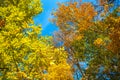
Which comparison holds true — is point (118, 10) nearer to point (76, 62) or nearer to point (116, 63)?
point (116, 63)

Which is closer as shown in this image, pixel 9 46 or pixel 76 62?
pixel 9 46

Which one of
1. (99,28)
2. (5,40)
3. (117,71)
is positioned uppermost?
(99,28)

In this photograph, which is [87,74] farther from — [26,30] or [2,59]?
[2,59]

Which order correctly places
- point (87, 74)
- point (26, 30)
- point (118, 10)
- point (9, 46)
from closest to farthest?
point (9, 46) < point (26, 30) < point (118, 10) < point (87, 74)

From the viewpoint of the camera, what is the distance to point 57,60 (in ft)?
59.4

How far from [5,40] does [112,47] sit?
770cm

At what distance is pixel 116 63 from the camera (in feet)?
80.6

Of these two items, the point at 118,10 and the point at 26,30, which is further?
the point at 118,10

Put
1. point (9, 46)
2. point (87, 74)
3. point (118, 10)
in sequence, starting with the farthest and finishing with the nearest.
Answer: point (87, 74) → point (118, 10) → point (9, 46)

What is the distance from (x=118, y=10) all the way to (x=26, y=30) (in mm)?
5963

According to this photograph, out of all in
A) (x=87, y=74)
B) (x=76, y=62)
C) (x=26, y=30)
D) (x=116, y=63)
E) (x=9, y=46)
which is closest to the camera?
(x=9, y=46)

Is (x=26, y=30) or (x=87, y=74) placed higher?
(x=26, y=30)

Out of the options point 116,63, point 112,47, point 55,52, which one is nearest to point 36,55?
point 55,52

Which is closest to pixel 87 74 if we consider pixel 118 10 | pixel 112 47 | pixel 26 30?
pixel 112 47
